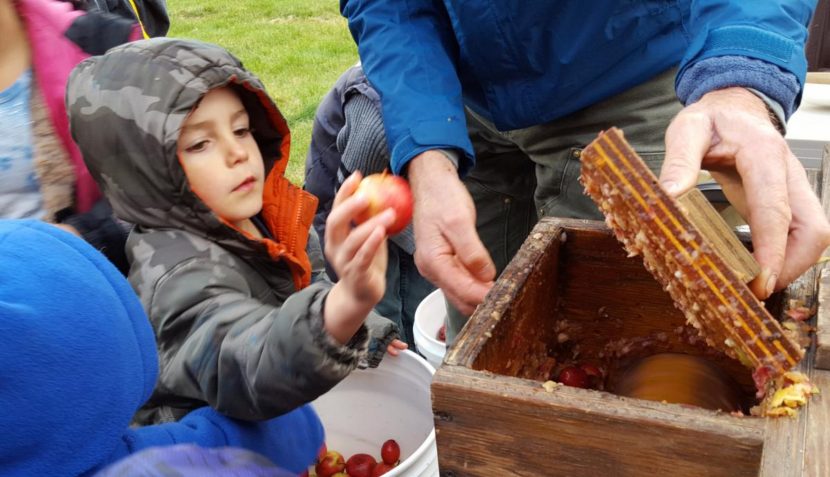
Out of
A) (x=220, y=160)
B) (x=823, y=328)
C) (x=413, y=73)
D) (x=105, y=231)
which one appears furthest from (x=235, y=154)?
(x=823, y=328)

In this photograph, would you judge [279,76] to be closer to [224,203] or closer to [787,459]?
[224,203]

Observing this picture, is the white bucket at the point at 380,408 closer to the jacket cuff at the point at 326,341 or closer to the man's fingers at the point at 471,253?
the man's fingers at the point at 471,253

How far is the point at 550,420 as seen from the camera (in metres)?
0.87

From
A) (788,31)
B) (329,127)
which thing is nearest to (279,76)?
(329,127)

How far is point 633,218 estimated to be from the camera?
98 cm

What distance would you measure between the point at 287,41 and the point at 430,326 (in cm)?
675

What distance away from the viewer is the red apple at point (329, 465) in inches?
77.0

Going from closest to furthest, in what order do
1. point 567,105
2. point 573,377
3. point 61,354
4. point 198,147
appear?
point 61,354
point 573,377
point 198,147
point 567,105

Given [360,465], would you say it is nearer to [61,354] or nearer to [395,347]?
[395,347]

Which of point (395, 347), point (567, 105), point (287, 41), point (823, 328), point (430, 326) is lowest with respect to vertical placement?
point (287, 41)

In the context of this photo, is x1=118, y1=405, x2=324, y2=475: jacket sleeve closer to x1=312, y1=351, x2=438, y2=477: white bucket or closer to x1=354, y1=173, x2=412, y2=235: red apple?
x1=354, y1=173, x2=412, y2=235: red apple

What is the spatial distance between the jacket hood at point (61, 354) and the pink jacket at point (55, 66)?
84 cm

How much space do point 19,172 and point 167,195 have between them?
0.39 m

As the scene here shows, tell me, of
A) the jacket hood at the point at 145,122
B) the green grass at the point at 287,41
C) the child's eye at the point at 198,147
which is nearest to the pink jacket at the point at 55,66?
the jacket hood at the point at 145,122
